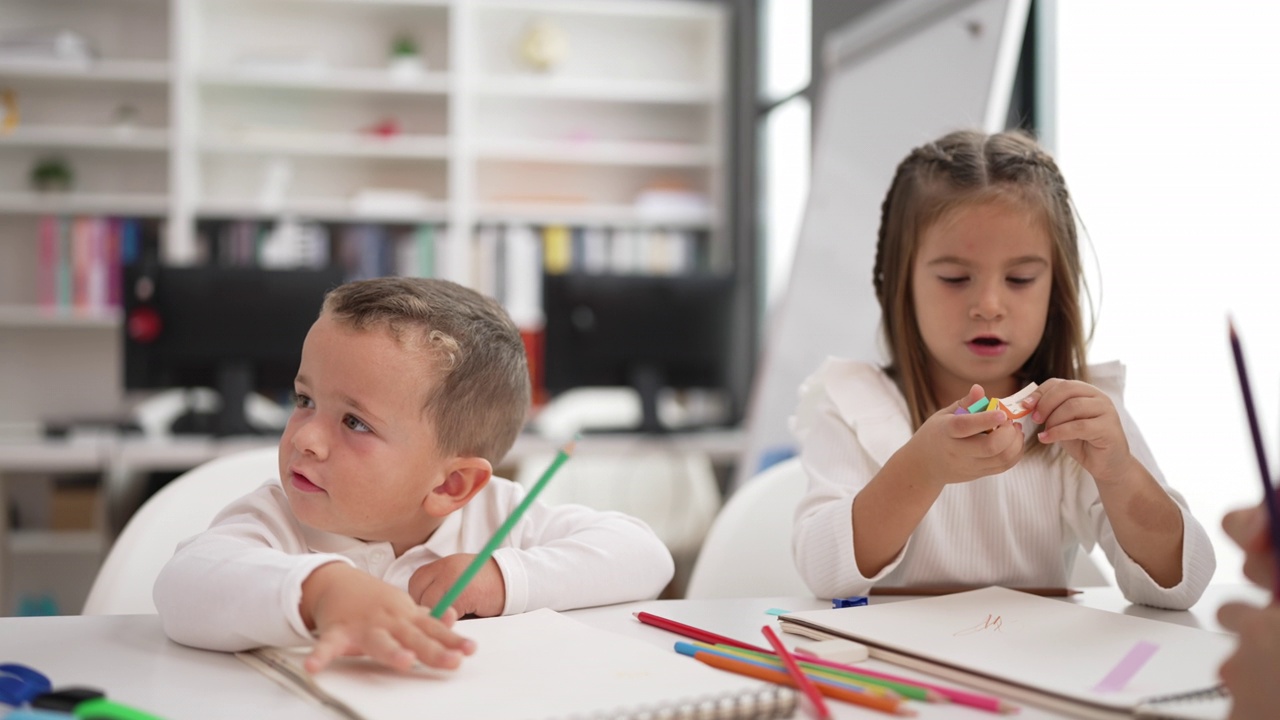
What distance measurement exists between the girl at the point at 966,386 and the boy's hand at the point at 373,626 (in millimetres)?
420

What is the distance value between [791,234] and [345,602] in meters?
3.48

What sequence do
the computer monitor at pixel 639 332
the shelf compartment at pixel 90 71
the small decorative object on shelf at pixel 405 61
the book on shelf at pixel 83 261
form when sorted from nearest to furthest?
1. the computer monitor at pixel 639 332
2. the shelf compartment at pixel 90 71
3. the book on shelf at pixel 83 261
4. the small decorative object on shelf at pixel 405 61

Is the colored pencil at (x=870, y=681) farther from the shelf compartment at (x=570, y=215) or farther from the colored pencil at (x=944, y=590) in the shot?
the shelf compartment at (x=570, y=215)

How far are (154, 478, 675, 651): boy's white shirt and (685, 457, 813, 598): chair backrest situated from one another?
9.0 inches

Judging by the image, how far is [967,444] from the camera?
81cm

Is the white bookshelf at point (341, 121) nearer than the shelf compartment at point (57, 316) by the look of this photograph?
No

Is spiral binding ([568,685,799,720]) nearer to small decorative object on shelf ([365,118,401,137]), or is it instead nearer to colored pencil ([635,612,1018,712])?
colored pencil ([635,612,1018,712])

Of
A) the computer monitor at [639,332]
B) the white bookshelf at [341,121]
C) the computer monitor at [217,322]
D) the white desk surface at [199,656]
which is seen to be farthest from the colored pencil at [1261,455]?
the white bookshelf at [341,121]

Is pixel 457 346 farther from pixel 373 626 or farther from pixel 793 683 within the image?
pixel 793 683

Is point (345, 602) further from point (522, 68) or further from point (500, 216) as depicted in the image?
point (522, 68)

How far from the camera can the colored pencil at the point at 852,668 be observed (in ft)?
1.93

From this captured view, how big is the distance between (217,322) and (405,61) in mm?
1957

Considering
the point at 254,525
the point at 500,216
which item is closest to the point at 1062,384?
the point at 254,525

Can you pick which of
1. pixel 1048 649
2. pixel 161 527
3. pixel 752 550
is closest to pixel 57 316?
pixel 161 527
